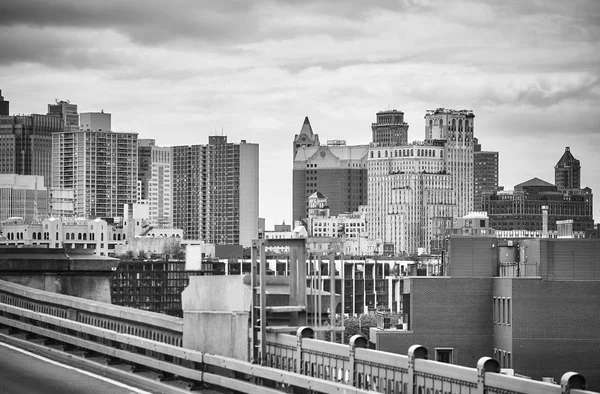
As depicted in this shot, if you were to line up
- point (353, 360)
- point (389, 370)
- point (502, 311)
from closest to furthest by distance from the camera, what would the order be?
Result: point (389, 370) < point (353, 360) < point (502, 311)

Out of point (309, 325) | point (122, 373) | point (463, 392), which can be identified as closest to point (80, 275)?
point (122, 373)

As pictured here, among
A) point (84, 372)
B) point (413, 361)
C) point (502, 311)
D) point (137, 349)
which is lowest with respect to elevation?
point (502, 311)

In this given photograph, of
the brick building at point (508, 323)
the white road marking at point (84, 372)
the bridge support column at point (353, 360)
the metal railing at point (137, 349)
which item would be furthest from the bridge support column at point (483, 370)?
the brick building at point (508, 323)

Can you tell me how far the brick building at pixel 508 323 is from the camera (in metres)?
76.8

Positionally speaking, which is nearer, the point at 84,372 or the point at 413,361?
the point at 413,361

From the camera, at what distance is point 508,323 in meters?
78.3

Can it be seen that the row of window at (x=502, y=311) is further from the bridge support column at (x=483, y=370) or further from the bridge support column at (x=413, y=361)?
the bridge support column at (x=483, y=370)

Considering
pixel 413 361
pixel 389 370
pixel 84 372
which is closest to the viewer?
pixel 413 361

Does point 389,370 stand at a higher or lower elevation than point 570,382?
lower

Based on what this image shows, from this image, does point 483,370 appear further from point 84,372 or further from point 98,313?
point 98,313

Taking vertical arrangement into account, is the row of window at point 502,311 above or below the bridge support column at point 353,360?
below

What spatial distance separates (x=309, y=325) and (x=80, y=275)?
11760mm

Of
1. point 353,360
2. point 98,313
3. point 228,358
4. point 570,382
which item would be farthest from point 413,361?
point 98,313

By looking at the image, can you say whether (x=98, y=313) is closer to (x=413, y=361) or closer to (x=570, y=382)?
(x=413, y=361)
